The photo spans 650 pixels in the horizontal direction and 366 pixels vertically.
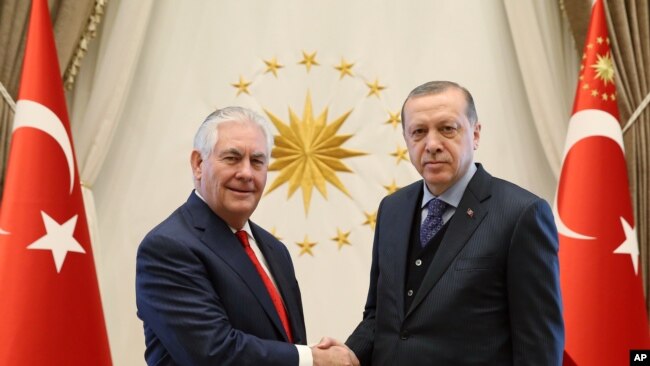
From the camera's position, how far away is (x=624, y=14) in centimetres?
416

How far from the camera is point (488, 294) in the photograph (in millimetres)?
2186

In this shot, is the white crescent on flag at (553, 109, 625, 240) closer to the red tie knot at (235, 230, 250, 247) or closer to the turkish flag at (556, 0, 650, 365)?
the turkish flag at (556, 0, 650, 365)

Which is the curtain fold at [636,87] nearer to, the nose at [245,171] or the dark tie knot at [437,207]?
the dark tie knot at [437,207]

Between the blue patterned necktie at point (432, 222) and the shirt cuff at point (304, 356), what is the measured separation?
0.47 meters

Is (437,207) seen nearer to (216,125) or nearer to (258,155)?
(258,155)

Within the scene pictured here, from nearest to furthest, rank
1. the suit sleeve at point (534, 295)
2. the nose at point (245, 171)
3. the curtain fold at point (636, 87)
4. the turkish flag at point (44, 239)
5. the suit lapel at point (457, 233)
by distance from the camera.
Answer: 1. the suit sleeve at point (534, 295)
2. the suit lapel at point (457, 233)
3. the nose at point (245, 171)
4. the turkish flag at point (44, 239)
5. the curtain fold at point (636, 87)

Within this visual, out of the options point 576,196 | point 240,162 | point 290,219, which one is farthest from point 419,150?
point 290,219

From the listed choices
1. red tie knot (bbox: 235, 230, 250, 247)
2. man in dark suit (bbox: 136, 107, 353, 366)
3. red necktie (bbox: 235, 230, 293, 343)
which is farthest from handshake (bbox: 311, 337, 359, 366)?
red tie knot (bbox: 235, 230, 250, 247)

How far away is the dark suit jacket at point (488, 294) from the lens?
2137 millimetres

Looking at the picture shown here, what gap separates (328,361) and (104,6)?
8.91 feet

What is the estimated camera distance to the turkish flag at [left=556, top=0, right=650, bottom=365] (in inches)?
149

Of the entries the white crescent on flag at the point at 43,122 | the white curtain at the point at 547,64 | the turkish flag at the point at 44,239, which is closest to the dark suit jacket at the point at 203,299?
the turkish flag at the point at 44,239

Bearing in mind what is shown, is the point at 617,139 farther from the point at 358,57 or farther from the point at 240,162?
Answer: the point at 240,162

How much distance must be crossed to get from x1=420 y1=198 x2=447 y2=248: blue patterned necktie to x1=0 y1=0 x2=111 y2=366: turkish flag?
6.59 ft
